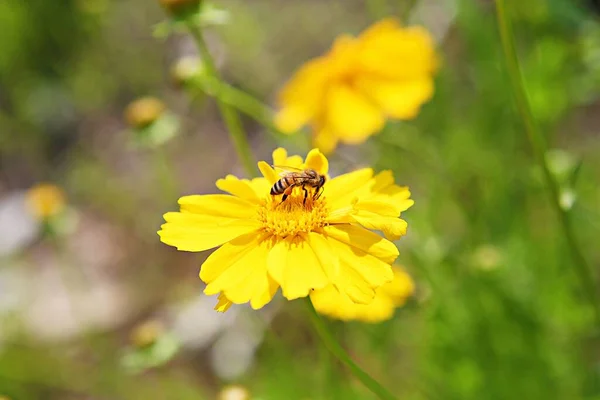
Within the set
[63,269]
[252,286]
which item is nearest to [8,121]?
[63,269]

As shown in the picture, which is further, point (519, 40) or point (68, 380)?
point (519, 40)

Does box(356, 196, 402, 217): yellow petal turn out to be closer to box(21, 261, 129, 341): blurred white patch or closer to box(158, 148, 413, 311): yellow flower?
box(158, 148, 413, 311): yellow flower

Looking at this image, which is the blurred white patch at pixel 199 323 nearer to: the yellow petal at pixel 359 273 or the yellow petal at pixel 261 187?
the yellow petal at pixel 261 187

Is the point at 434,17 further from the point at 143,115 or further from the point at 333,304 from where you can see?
the point at 333,304

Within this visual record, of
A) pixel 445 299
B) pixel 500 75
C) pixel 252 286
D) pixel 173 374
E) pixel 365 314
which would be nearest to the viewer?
pixel 252 286

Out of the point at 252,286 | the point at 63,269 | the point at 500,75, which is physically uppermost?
the point at 63,269

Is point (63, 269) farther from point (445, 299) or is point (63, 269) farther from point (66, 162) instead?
point (445, 299)

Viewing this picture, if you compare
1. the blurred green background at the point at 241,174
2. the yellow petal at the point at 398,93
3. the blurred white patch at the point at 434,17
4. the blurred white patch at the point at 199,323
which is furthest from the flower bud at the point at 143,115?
the blurred white patch at the point at 434,17
